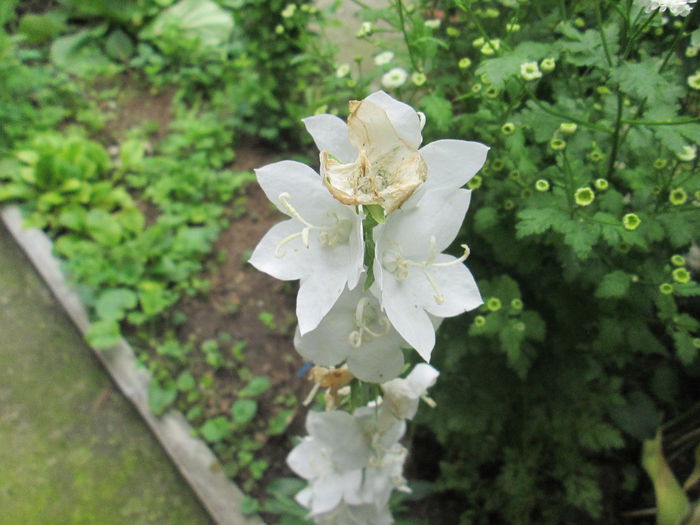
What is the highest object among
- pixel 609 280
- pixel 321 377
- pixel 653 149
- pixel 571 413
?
pixel 653 149

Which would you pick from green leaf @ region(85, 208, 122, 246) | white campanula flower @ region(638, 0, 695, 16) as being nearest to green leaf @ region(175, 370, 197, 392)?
green leaf @ region(85, 208, 122, 246)

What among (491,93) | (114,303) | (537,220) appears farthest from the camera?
(114,303)

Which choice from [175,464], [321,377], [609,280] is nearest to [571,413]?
[609,280]

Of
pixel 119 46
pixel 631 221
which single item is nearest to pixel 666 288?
pixel 631 221

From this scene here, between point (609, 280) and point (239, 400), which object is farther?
point (239, 400)

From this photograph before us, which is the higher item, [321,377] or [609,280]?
[609,280]

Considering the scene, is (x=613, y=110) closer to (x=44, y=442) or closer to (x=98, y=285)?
(x=98, y=285)

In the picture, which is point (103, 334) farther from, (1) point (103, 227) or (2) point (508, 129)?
(2) point (508, 129)
